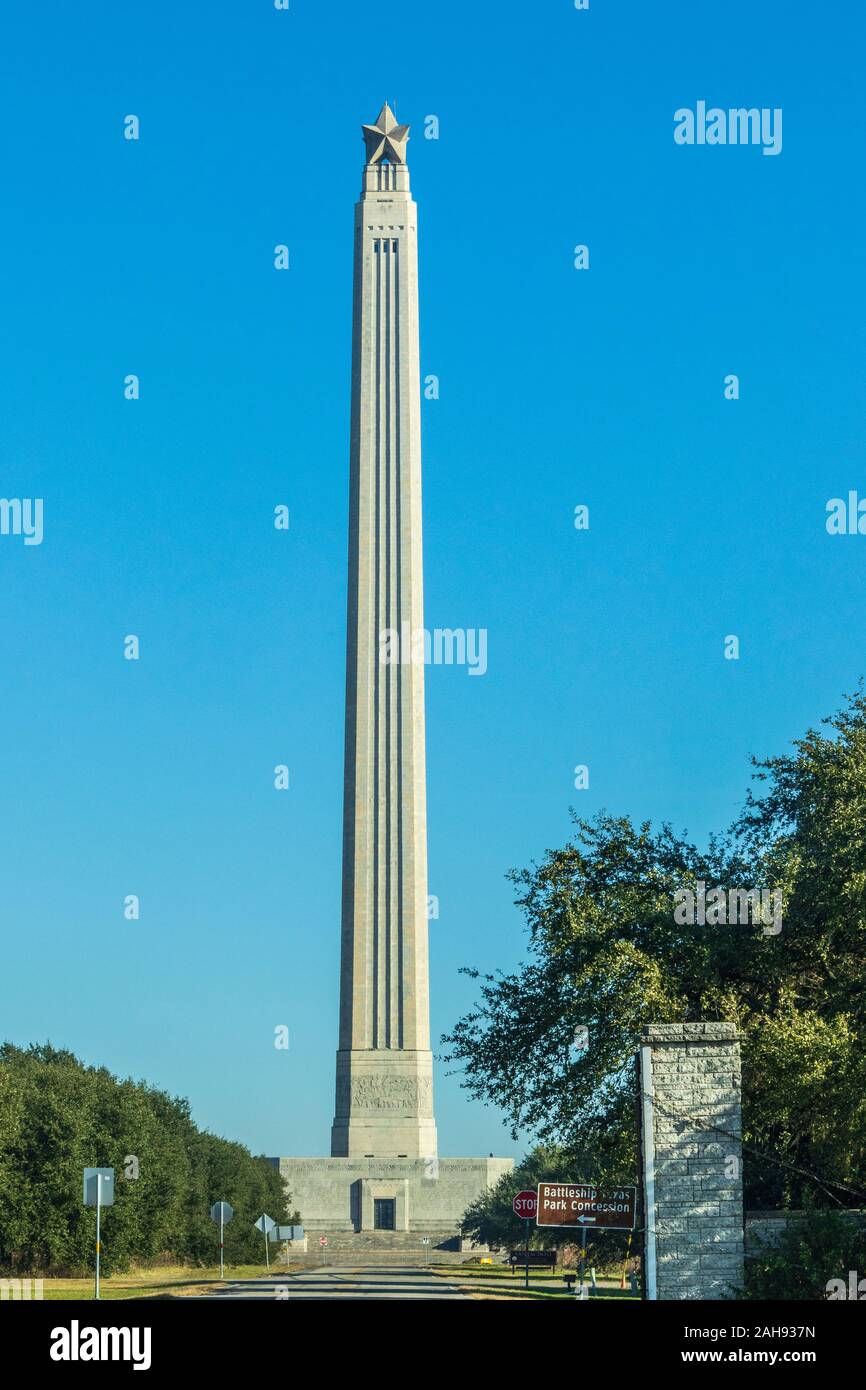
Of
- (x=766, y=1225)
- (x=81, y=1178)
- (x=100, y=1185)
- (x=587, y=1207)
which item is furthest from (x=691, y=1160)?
(x=81, y=1178)

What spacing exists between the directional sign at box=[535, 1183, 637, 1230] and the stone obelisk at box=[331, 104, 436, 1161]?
237ft

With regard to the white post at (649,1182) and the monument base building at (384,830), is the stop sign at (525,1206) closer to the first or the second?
the white post at (649,1182)

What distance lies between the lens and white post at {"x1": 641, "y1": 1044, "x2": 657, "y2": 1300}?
22.2 metres

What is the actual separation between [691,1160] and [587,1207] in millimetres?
4162

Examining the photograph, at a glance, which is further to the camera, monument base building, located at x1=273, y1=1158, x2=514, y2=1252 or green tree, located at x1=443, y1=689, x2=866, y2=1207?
monument base building, located at x1=273, y1=1158, x2=514, y2=1252

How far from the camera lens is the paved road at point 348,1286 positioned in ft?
122

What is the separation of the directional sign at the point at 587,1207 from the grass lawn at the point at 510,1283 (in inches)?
152

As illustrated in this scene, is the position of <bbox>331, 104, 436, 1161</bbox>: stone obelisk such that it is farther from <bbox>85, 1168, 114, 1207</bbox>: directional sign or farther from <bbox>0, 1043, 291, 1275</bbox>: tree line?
<bbox>85, 1168, 114, 1207</bbox>: directional sign

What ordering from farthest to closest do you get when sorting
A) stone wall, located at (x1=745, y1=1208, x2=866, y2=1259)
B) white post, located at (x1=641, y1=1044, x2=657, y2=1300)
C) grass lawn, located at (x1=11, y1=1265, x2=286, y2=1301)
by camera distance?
grass lawn, located at (x1=11, y1=1265, x2=286, y2=1301) → stone wall, located at (x1=745, y1=1208, x2=866, y2=1259) → white post, located at (x1=641, y1=1044, x2=657, y2=1300)

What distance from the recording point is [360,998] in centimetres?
9869

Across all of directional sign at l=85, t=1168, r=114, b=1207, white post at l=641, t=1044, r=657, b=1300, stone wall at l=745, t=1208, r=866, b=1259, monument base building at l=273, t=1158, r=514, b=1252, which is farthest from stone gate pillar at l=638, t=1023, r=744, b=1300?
monument base building at l=273, t=1158, r=514, b=1252

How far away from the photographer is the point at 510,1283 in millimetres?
48750

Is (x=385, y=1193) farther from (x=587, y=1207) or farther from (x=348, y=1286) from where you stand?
(x=587, y=1207)
